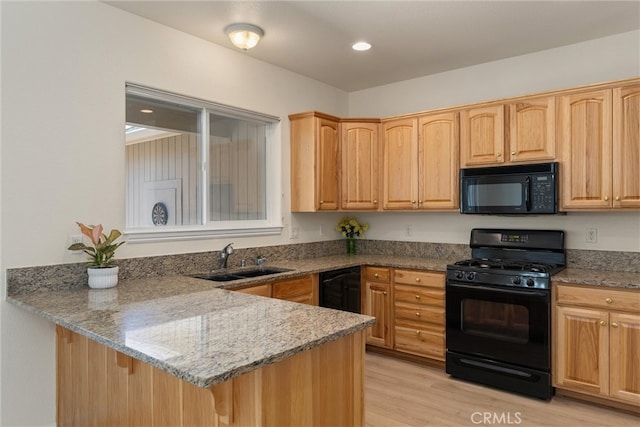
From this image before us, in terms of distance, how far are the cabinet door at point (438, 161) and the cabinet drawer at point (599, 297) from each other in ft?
3.57

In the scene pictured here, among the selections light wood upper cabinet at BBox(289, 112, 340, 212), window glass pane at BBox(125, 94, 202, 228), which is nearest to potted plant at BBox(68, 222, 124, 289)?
window glass pane at BBox(125, 94, 202, 228)

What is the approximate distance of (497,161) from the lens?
11.3 ft

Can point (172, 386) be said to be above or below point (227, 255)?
below

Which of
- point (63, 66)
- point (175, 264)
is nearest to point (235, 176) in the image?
point (175, 264)

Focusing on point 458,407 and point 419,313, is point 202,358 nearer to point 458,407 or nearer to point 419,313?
point 458,407

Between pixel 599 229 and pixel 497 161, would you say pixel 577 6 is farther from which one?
pixel 599 229

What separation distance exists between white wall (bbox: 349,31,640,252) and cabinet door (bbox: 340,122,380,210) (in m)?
0.52

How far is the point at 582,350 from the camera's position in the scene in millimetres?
2873

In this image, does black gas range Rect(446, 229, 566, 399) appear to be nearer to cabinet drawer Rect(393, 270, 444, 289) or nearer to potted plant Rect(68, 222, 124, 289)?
cabinet drawer Rect(393, 270, 444, 289)

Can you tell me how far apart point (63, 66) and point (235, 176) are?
Result: 1.54 meters

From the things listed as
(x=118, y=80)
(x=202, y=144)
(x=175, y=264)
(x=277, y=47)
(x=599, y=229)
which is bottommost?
(x=175, y=264)

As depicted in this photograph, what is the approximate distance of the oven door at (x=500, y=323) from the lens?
2975mm

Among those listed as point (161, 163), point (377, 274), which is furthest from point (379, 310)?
point (161, 163)

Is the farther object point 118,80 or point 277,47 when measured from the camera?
point 277,47
